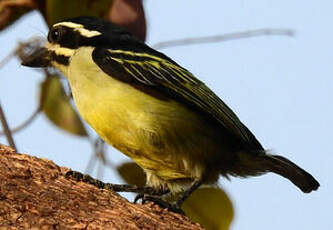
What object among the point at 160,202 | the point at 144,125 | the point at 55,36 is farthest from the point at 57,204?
the point at 55,36

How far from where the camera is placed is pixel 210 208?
4.30 m

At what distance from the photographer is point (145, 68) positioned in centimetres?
469

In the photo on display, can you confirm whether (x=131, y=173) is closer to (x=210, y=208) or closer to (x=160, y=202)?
(x=210, y=208)

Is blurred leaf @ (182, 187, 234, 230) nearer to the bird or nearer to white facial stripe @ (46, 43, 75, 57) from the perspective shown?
the bird

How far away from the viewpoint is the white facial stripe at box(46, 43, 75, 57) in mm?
4828

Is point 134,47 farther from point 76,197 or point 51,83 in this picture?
point 76,197

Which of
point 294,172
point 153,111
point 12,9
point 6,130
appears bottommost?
point 294,172

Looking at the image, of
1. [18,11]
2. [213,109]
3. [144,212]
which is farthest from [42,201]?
[213,109]

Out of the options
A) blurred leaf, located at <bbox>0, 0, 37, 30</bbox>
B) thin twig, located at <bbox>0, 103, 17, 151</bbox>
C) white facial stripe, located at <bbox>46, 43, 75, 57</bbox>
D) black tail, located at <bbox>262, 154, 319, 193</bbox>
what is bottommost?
black tail, located at <bbox>262, 154, 319, 193</bbox>

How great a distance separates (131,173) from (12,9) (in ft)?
3.85

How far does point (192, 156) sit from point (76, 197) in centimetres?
130

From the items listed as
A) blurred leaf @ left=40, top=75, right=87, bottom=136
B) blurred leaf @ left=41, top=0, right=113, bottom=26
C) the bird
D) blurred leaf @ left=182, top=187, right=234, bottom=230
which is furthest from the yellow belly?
blurred leaf @ left=41, top=0, right=113, bottom=26

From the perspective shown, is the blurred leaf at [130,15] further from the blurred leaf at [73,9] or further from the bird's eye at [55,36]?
the bird's eye at [55,36]

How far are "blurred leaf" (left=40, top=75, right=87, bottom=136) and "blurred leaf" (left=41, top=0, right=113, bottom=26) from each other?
0.49 metres
